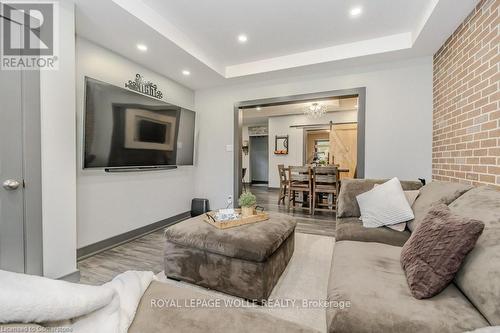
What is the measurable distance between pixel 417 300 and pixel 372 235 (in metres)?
0.94

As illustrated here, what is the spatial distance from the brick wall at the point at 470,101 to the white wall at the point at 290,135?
4136mm

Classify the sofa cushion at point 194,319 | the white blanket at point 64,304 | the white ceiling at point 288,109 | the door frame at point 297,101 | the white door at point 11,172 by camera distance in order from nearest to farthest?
the white blanket at point 64,304 < the sofa cushion at point 194,319 < the white door at point 11,172 < the door frame at point 297,101 < the white ceiling at point 288,109

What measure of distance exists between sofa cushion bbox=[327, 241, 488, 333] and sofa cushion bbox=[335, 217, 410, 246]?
60cm

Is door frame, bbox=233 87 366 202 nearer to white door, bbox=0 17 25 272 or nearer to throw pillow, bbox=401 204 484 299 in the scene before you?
throw pillow, bbox=401 204 484 299

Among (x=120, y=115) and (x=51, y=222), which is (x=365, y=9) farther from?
(x=51, y=222)

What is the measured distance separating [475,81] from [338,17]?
4.78ft

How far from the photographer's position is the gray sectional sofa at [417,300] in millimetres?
→ 880

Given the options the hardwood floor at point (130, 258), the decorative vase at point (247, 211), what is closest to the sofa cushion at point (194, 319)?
the decorative vase at point (247, 211)

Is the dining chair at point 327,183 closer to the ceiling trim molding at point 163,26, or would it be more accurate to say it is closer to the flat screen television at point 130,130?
the flat screen television at point 130,130

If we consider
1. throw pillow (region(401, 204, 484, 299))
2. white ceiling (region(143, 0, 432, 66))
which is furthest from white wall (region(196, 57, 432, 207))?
throw pillow (region(401, 204, 484, 299))

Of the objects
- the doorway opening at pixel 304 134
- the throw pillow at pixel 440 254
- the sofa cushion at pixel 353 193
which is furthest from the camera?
the doorway opening at pixel 304 134

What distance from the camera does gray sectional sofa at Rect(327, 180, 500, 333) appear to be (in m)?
0.88

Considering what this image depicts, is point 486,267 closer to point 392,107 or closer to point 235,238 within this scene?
point 235,238

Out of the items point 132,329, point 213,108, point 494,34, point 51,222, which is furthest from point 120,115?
point 494,34
